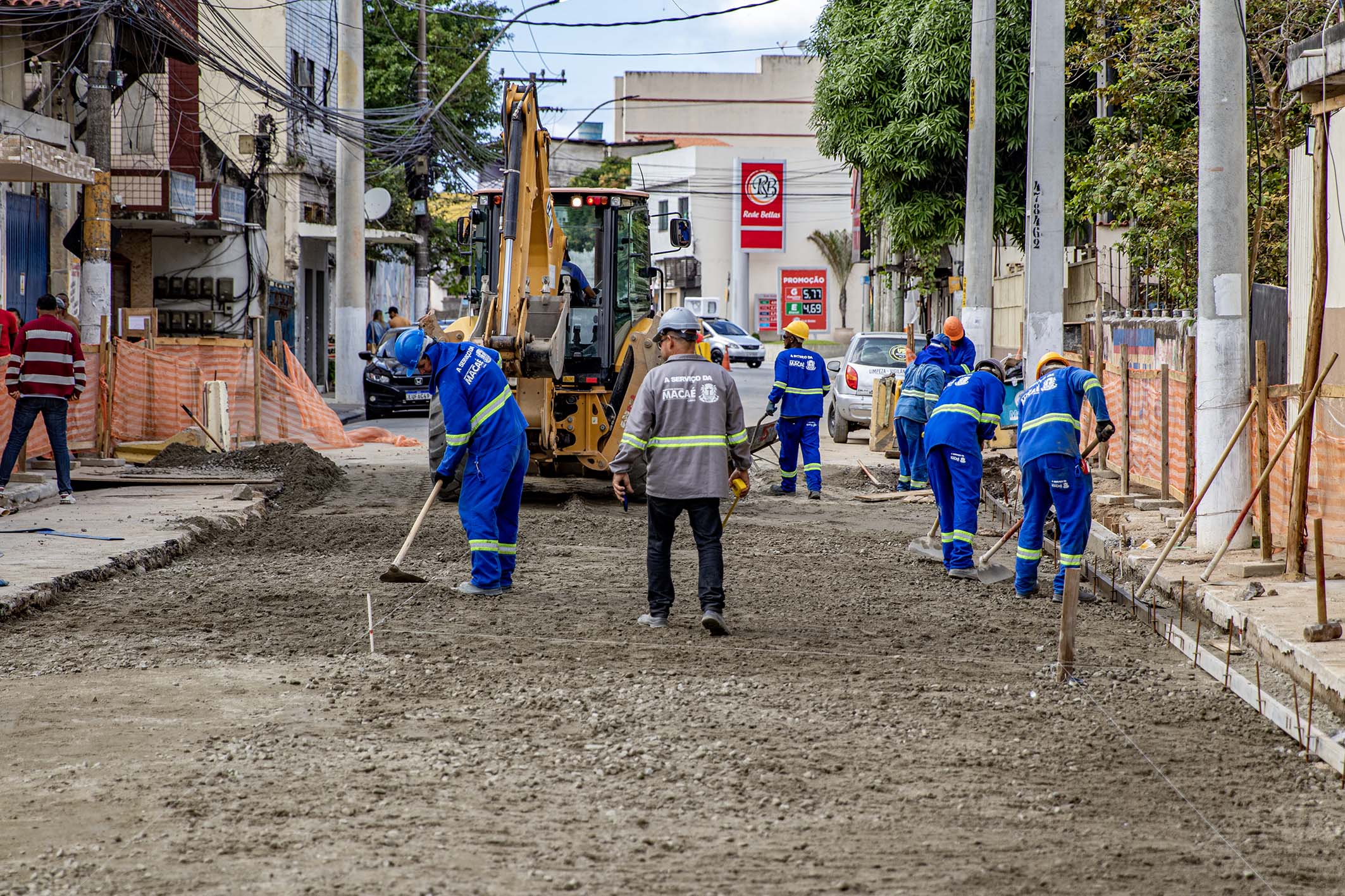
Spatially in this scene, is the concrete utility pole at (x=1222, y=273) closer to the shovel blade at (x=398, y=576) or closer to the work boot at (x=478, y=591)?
the work boot at (x=478, y=591)

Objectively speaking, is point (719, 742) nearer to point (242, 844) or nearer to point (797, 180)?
point (242, 844)

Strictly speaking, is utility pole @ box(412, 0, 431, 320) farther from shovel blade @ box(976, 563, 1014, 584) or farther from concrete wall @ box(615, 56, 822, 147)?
concrete wall @ box(615, 56, 822, 147)

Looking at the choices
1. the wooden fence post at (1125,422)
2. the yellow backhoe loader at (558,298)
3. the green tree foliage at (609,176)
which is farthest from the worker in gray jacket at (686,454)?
the green tree foliage at (609,176)

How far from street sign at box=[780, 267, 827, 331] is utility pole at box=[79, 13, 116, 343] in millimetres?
49684

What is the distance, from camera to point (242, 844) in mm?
4727

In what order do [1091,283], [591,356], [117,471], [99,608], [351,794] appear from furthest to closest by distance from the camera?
[1091,283] < [117,471] < [591,356] < [99,608] < [351,794]

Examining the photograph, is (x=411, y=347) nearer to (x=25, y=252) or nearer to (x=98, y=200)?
(x=98, y=200)

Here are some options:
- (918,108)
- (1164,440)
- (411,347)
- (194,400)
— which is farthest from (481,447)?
(918,108)

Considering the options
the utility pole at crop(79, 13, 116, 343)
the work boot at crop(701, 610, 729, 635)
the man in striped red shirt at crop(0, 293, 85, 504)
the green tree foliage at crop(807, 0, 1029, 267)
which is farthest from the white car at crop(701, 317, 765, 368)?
the work boot at crop(701, 610, 729, 635)

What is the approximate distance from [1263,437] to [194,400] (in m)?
13.9

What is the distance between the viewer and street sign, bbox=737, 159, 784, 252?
67.4 m

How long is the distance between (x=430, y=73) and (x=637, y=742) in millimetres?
36165

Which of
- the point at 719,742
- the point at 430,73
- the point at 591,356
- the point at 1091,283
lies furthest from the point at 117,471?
the point at 430,73

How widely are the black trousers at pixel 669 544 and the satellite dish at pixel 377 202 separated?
21805 millimetres
